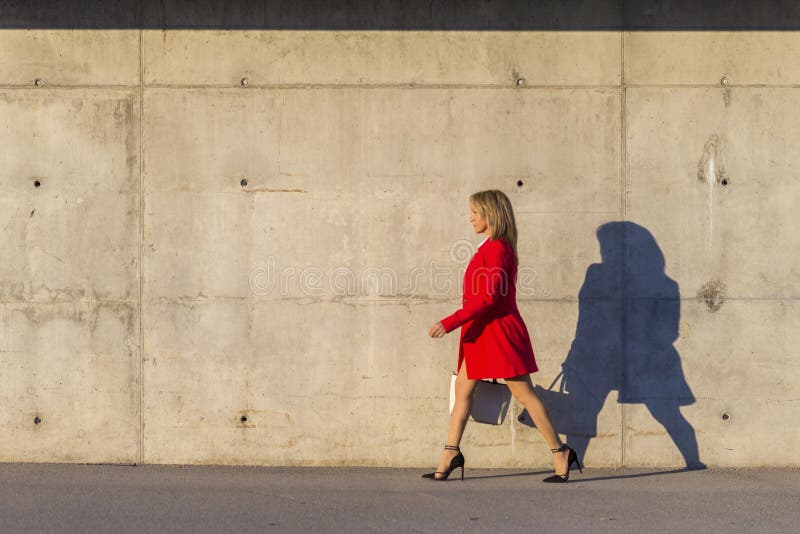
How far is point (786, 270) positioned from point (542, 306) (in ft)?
5.93

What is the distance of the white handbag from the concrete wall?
1.79 ft

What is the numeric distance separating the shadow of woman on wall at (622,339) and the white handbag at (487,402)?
24.1 inches

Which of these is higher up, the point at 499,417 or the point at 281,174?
the point at 281,174

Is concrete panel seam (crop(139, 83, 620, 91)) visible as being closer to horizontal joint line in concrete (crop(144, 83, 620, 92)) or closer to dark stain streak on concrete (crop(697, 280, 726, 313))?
horizontal joint line in concrete (crop(144, 83, 620, 92))

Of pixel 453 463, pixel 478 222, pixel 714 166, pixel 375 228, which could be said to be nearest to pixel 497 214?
pixel 478 222

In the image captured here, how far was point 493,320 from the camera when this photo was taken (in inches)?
303

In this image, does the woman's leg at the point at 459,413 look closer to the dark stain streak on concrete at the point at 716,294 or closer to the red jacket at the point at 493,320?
the red jacket at the point at 493,320

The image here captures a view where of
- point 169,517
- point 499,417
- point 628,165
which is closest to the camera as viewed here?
point 169,517

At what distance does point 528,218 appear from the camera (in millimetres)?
8383

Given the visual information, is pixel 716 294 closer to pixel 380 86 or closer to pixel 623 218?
pixel 623 218

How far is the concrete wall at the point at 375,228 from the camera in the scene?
27.4ft

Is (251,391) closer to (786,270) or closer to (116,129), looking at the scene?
(116,129)

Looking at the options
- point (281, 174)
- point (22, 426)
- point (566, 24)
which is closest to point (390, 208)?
point (281, 174)

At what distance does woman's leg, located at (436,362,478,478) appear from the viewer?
25.4ft
